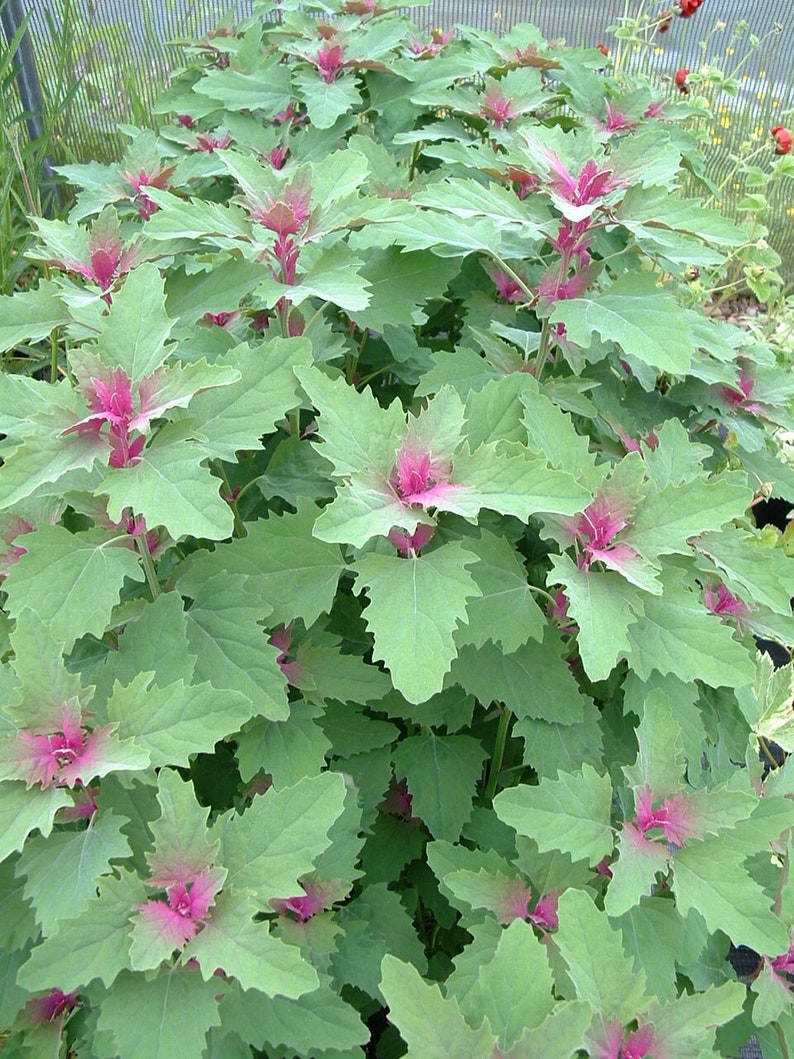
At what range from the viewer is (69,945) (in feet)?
2.26

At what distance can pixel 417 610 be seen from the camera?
2.69 ft

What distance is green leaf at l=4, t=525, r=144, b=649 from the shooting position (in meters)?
0.84

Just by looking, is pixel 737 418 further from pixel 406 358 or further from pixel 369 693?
pixel 369 693

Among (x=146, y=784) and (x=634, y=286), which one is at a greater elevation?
(x=634, y=286)

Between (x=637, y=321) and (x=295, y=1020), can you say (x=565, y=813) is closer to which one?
(x=295, y=1020)

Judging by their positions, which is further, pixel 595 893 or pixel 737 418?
pixel 737 418

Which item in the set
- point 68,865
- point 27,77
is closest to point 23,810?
point 68,865

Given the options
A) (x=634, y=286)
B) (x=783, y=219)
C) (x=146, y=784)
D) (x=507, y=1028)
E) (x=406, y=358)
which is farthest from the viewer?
(x=783, y=219)

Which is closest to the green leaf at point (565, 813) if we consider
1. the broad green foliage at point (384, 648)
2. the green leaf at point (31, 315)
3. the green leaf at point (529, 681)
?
the broad green foliage at point (384, 648)

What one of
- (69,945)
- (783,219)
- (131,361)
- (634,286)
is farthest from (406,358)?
(783,219)

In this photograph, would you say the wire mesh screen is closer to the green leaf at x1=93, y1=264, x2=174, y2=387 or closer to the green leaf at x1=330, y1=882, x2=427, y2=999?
the green leaf at x1=93, y1=264, x2=174, y2=387

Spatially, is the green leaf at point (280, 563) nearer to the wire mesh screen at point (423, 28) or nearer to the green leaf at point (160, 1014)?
the green leaf at point (160, 1014)

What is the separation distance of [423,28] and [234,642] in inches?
105

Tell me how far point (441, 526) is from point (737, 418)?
68 centimetres
